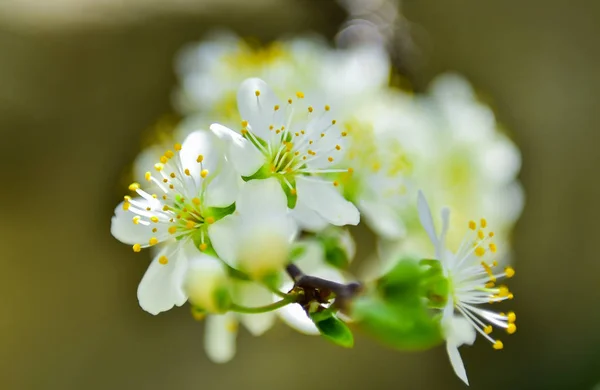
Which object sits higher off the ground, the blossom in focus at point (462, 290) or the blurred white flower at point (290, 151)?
the blurred white flower at point (290, 151)

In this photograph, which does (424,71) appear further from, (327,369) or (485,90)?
(327,369)

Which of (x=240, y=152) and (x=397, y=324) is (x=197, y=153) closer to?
(x=240, y=152)

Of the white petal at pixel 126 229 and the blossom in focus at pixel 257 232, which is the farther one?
the white petal at pixel 126 229

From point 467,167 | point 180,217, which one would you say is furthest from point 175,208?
point 467,167

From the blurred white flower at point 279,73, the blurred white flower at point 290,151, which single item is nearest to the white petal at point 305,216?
the blurred white flower at point 290,151

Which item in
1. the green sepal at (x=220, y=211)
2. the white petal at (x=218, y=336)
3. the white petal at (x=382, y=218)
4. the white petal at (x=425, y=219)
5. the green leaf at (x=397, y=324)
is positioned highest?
the white petal at (x=425, y=219)

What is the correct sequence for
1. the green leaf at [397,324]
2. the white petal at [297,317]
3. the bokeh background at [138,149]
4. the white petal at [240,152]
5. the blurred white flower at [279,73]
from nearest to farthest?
the green leaf at [397,324], the white petal at [240,152], the white petal at [297,317], the blurred white flower at [279,73], the bokeh background at [138,149]

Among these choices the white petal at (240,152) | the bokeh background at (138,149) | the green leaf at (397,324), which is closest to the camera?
the green leaf at (397,324)

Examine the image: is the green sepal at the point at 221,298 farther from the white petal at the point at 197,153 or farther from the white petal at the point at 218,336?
the white petal at the point at 218,336

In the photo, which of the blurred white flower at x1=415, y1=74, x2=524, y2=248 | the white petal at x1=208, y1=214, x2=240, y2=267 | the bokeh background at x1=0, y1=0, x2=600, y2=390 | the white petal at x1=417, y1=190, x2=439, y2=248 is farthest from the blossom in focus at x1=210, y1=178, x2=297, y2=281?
the bokeh background at x1=0, y1=0, x2=600, y2=390
